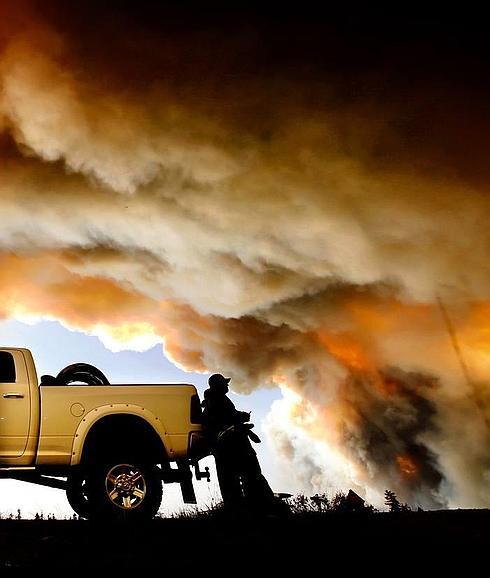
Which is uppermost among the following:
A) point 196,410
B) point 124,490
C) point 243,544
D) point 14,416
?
point 14,416

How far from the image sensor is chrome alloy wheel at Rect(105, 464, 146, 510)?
8.55 meters

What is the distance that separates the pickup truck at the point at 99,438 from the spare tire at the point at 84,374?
183 millimetres

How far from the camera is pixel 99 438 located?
8930 mm

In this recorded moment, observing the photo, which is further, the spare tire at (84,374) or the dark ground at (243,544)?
the spare tire at (84,374)

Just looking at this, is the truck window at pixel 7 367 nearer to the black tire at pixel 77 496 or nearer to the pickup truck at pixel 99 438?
the pickup truck at pixel 99 438

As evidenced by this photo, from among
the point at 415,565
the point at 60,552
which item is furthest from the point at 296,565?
the point at 60,552

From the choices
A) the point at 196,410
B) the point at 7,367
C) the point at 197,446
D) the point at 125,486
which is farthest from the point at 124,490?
the point at 7,367

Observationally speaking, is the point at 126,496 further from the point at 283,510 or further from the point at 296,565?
the point at 296,565

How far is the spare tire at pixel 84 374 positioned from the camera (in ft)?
31.3

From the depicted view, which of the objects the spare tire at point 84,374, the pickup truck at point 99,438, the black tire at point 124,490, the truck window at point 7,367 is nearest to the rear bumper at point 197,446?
the pickup truck at point 99,438

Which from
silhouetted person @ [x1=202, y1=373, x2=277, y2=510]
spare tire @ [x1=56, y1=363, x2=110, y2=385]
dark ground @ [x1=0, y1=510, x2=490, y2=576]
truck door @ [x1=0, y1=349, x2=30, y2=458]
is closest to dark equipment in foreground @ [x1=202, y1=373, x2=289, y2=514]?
silhouetted person @ [x1=202, y1=373, x2=277, y2=510]

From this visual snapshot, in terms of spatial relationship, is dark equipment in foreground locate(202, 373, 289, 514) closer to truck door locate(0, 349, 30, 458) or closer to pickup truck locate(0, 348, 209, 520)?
pickup truck locate(0, 348, 209, 520)

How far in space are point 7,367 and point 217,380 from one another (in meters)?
3.03

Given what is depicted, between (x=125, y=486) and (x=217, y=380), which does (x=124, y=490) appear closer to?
(x=125, y=486)
